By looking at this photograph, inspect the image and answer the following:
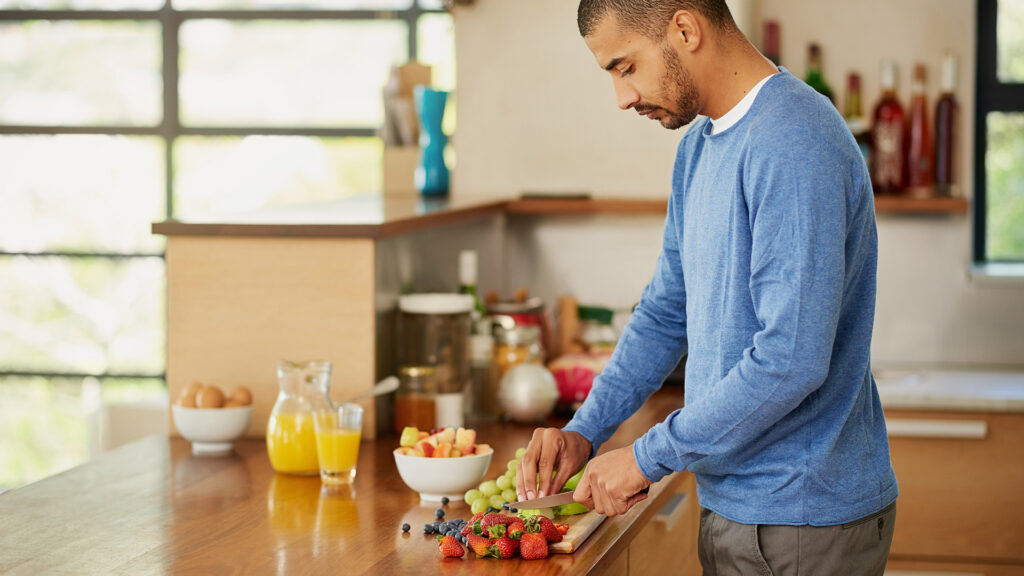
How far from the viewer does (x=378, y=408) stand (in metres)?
2.20

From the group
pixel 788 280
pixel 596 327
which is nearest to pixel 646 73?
pixel 788 280

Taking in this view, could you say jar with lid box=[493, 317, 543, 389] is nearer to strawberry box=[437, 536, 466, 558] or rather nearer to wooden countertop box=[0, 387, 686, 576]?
wooden countertop box=[0, 387, 686, 576]

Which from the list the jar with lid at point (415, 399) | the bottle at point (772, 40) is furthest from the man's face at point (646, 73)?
the bottle at point (772, 40)

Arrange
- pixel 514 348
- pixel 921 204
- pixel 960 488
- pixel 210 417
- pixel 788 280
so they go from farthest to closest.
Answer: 1. pixel 921 204
2. pixel 960 488
3. pixel 514 348
4. pixel 210 417
5. pixel 788 280

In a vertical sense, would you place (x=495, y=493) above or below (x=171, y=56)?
below

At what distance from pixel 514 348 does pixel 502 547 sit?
1.09 m

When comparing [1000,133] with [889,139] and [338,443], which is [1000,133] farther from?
[338,443]

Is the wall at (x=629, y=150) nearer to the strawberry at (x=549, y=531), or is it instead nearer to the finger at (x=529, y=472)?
the finger at (x=529, y=472)

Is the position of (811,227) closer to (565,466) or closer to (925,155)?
(565,466)

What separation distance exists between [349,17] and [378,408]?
9.12ft

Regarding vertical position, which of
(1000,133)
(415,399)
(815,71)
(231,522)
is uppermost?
(815,71)

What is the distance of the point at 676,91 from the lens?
54.3 inches

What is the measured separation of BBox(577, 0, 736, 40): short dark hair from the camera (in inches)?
52.7

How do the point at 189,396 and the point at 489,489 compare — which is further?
the point at 189,396
